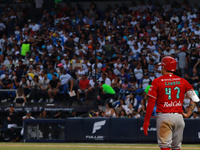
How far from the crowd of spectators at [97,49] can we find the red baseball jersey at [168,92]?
38.7ft

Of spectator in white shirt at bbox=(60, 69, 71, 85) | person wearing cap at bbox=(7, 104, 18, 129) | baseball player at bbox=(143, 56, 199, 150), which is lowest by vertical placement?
person wearing cap at bbox=(7, 104, 18, 129)

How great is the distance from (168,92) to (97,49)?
56.4ft

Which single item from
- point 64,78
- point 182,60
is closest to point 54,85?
point 64,78

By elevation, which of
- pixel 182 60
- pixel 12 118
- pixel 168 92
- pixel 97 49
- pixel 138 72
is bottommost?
pixel 12 118

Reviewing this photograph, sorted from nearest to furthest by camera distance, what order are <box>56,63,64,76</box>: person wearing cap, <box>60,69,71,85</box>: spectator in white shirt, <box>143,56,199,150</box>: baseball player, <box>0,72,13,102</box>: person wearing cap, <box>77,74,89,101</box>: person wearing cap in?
<box>143,56,199,150</box>: baseball player < <box>77,74,89,101</box>: person wearing cap < <box>60,69,71,85</box>: spectator in white shirt < <box>56,63,64,76</box>: person wearing cap < <box>0,72,13,102</box>: person wearing cap

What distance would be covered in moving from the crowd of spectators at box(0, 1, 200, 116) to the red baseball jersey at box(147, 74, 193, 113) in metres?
11.8

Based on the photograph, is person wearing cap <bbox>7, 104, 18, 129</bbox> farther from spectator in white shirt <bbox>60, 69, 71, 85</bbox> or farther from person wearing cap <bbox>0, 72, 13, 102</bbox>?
spectator in white shirt <bbox>60, 69, 71, 85</bbox>

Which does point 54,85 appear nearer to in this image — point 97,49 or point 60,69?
point 60,69

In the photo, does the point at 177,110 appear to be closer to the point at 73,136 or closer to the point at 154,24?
the point at 73,136

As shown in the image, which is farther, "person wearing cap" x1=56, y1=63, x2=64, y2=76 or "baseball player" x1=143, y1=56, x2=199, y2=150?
"person wearing cap" x1=56, y1=63, x2=64, y2=76

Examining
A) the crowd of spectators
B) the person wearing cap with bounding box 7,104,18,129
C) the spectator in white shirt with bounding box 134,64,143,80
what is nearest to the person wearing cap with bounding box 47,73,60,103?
the crowd of spectators

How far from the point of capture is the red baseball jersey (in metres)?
7.76

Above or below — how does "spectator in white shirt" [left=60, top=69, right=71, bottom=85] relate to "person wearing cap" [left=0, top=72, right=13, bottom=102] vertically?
above

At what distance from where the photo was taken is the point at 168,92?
25.6 ft
